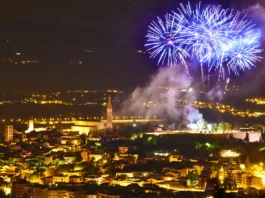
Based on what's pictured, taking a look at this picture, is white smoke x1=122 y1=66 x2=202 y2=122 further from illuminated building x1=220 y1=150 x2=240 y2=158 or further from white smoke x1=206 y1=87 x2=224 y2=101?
illuminated building x1=220 y1=150 x2=240 y2=158

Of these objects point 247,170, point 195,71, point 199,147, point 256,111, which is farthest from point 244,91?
point 247,170

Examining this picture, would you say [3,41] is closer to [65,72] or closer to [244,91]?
[65,72]

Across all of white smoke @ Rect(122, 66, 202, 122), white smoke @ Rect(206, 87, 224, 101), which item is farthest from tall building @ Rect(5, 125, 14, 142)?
white smoke @ Rect(206, 87, 224, 101)

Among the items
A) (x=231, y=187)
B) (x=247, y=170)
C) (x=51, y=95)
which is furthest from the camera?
(x=51, y=95)

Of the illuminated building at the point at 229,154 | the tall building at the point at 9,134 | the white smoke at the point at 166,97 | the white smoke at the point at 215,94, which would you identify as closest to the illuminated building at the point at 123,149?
the illuminated building at the point at 229,154

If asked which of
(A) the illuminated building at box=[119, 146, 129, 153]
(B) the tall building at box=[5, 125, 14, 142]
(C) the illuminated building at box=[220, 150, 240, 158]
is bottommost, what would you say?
(C) the illuminated building at box=[220, 150, 240, 158]

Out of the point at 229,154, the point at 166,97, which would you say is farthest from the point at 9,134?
the point at 166,97

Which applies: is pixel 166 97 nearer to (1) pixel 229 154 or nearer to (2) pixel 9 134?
(2) pixel 9 134

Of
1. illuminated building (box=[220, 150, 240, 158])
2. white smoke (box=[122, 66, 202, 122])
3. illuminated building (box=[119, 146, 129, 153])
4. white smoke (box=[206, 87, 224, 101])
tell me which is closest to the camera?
illuminated building (box=[220, 150, 240, 158])
